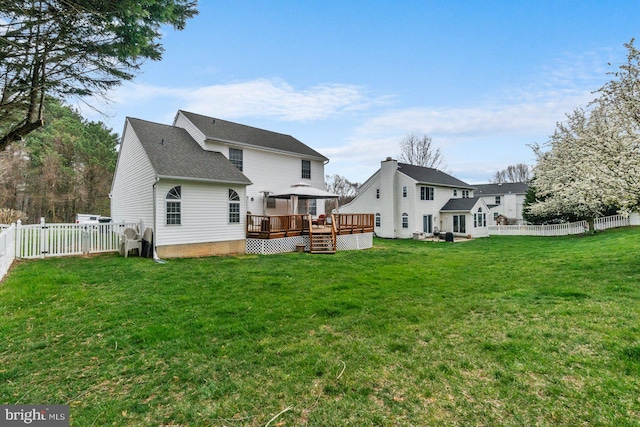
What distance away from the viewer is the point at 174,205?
37.6ft

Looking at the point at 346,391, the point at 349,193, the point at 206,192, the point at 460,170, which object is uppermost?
the point at 460,170

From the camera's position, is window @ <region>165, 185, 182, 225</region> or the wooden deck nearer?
window @ <region>165, 185, 182, 225</region>

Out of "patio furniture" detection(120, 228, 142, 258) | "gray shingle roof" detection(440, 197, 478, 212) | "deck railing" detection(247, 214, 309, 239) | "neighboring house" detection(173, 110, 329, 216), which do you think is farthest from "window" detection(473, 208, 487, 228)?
"patio furniture" detection(120, 228, 142, 258)

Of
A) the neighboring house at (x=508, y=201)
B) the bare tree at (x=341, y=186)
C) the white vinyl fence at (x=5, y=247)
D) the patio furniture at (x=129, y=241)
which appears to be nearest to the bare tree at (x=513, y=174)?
the neighboring house at (x=508, y=201)

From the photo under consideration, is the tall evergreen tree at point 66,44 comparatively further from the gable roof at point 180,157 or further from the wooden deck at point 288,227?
the wooden deck at point 288,227

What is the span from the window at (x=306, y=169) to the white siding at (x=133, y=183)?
29.9 feet

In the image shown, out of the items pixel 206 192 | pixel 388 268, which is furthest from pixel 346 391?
pixel 206 192

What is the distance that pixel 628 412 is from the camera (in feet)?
7.93

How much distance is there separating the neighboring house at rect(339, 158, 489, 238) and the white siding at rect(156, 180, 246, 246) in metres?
13.6

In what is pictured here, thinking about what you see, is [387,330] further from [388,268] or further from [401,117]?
[401,117]

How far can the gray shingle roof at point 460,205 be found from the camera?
936 inches

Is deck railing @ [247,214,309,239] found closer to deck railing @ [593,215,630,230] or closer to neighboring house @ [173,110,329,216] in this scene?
neighboring house @ [173,110,329,216]

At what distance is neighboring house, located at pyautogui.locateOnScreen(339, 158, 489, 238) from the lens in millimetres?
23016

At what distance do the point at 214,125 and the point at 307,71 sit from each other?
6114 mm
